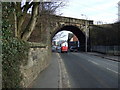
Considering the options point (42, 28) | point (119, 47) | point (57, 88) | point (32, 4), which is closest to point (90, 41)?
point (119, 47)

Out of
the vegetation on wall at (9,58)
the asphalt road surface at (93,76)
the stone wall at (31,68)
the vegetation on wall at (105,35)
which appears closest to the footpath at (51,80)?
the stone wall at (31,68)

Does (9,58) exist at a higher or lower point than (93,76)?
higher

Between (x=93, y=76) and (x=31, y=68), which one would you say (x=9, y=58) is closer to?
(x=31, y=68)

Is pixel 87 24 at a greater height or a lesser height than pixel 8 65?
greater

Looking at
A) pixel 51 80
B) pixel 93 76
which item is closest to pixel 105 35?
pixel 93 76

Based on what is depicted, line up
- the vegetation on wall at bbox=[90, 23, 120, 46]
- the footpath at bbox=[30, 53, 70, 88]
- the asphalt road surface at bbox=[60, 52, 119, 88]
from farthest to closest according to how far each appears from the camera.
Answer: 1. the vegetation on wall at bbox=[90, 23, 120, 46]
2. the asphalt road surface at bbox=[60, 52, 119, 88]
3. the footpath at bbox=[30, 53, 70, 88]

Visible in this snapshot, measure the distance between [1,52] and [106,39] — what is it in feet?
169

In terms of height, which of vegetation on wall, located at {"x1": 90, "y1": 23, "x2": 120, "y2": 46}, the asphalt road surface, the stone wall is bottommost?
the asphalt road surface

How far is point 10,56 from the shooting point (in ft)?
19.9

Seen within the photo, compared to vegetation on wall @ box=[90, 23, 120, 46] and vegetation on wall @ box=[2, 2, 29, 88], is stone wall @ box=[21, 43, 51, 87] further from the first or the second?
vegetation on wall @ box=[90, 23, 120, 46]

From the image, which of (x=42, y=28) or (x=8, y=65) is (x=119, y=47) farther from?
(x=8, y=65)

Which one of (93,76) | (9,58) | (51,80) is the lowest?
(93,76)

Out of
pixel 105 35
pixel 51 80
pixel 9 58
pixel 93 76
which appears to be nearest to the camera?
pixel 9 58

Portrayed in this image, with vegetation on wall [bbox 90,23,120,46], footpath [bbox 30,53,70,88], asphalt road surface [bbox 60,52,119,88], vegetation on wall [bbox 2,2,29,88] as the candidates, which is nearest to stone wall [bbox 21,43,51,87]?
footpath [bbox 30,53,70,88]
